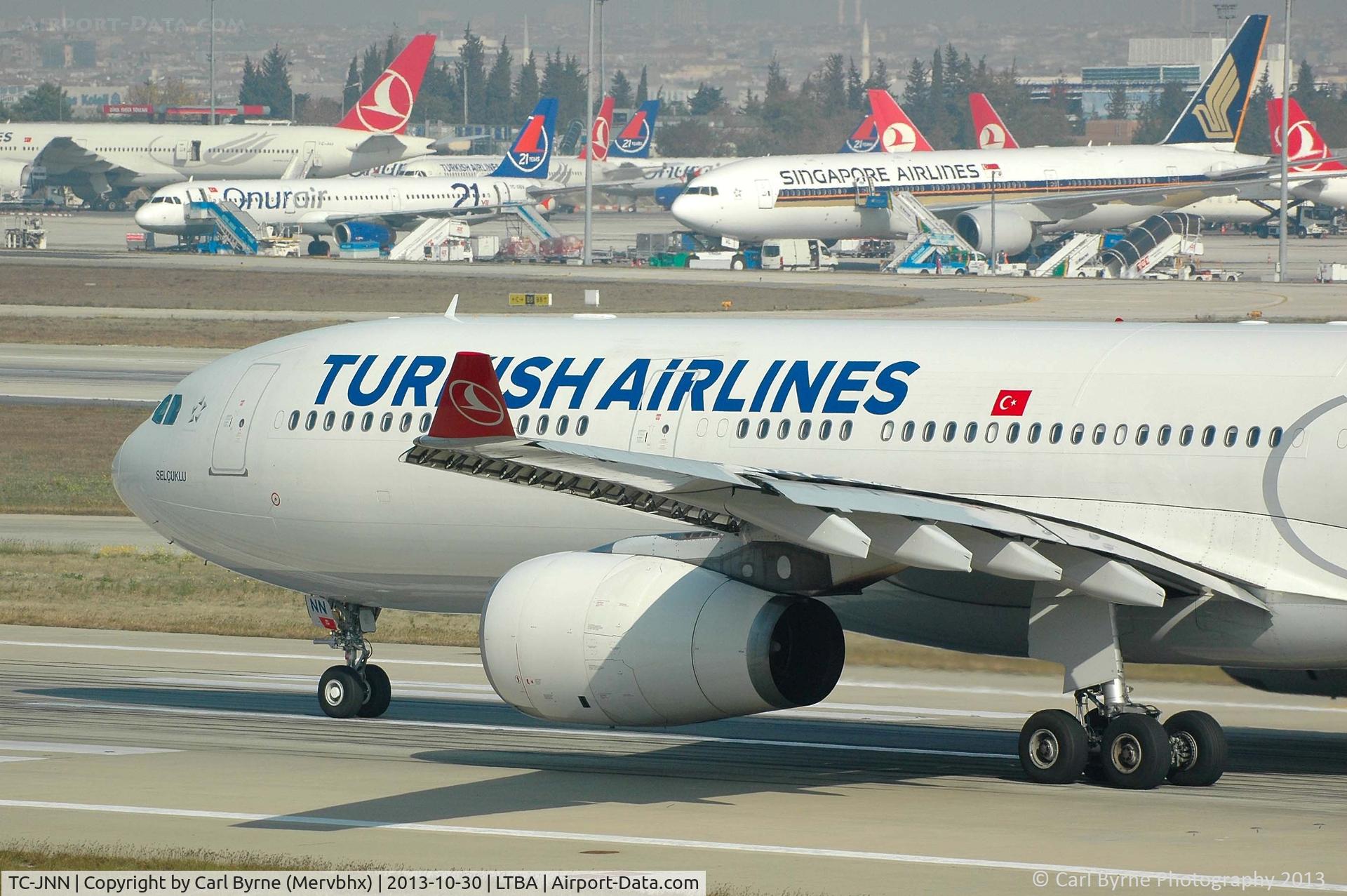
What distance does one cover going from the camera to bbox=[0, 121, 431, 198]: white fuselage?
176125mm

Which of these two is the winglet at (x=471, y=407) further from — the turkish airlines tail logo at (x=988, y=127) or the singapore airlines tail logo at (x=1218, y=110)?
the turkish airlines tail logo at (x=988, y=127)

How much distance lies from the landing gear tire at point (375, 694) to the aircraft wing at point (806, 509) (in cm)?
720

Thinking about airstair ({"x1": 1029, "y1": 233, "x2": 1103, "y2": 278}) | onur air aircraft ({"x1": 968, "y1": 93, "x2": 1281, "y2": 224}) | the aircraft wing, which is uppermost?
onur air aircraft ({"x1": 968, "y1": 93, "x2": 1281, "y2": 224})

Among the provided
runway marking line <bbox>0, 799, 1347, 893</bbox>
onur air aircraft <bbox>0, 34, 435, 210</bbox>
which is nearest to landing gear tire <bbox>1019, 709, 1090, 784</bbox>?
runway marking line <bbox>0, 799, 1347, 893</bbox>

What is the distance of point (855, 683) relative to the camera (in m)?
27.7

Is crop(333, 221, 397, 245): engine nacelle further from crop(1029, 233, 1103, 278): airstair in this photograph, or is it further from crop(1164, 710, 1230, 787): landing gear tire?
crop(1164, 710, 1230, 787): landing gear tire

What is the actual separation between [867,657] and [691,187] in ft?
323

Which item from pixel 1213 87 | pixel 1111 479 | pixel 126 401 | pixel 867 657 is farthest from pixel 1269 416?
pixel 1213 87

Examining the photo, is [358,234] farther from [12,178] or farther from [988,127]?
[12,178]

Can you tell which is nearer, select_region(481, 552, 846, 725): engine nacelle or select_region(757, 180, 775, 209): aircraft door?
select_region(481, 552, 846, 725): engine nacelle

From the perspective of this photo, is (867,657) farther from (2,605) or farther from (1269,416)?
(2,605)

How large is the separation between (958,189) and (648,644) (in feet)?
334

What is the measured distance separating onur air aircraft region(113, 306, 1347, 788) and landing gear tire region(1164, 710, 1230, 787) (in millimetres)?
26

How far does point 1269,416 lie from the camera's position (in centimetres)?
1830
